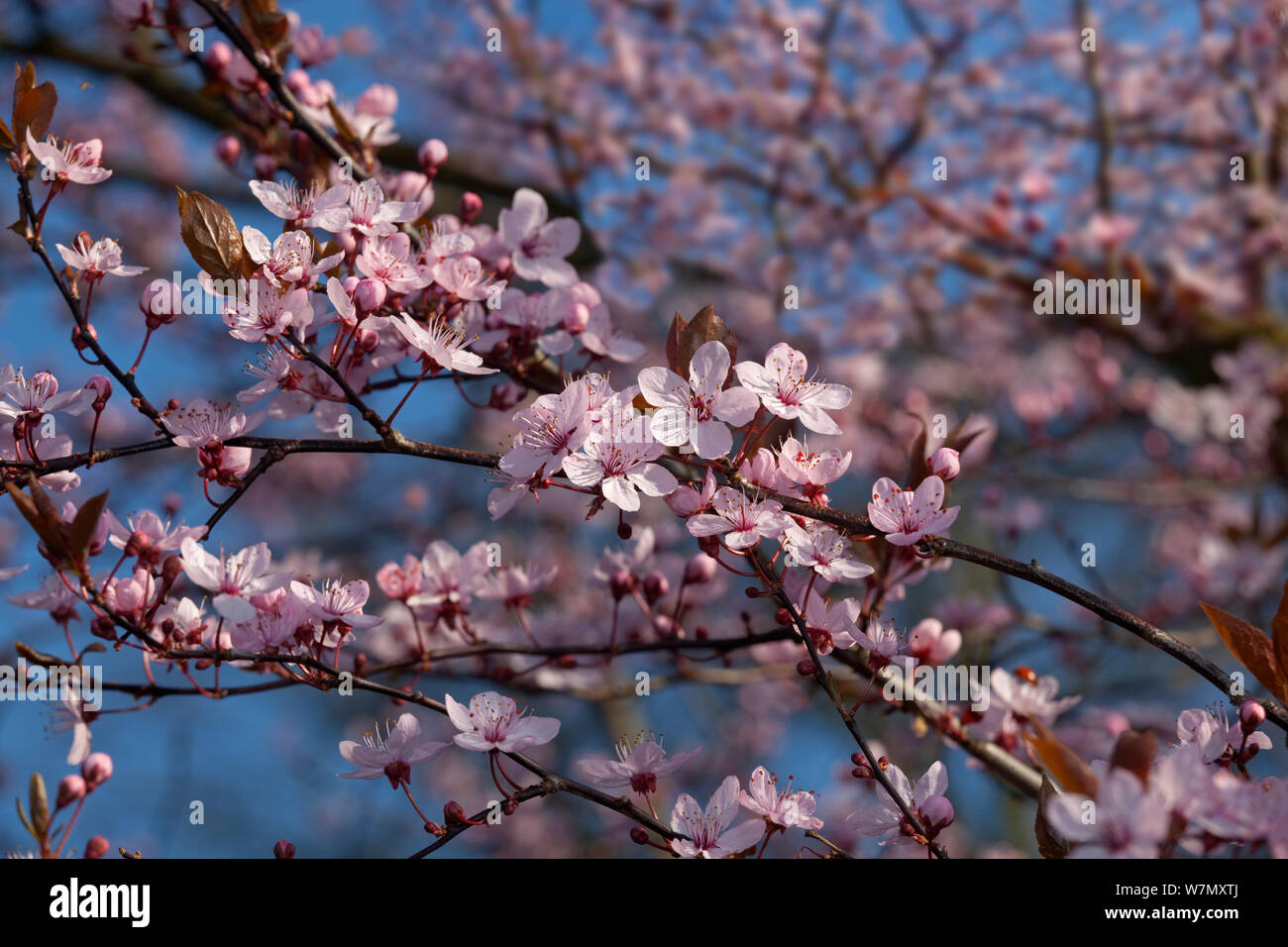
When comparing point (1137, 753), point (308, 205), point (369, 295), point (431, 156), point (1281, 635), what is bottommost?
point (1137, 753)

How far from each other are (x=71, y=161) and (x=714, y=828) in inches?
47.1

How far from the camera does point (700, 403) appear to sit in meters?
1.10

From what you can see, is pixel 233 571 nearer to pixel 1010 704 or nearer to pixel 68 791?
pixel 68 791

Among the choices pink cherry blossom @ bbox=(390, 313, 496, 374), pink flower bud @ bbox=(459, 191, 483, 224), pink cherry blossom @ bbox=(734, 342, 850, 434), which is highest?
pink flower bud @ bbox=(459, 191, 483, 224)

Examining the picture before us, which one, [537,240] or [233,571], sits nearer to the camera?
[233,571]

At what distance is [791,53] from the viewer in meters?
4.75

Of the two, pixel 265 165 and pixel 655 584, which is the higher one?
pixel 265 165

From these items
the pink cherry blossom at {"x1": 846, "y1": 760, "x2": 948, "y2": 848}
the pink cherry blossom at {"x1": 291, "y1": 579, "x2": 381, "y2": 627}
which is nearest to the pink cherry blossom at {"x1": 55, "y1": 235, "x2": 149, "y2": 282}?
the pink cherry blossom at {"x1": 291, "y1": 579, "x2": 381, "y2": 627}

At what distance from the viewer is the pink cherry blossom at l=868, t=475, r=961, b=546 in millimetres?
1094

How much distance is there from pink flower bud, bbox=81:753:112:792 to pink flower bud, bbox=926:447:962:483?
1.17 meters

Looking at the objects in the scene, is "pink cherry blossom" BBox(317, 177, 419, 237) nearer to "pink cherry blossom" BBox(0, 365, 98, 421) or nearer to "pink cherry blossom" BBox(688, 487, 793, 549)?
"pink cherry blossom" BBox(0, 365, 98, 421)

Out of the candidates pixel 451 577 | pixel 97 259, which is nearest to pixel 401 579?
pixel 451 577

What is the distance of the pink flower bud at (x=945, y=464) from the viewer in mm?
1201
